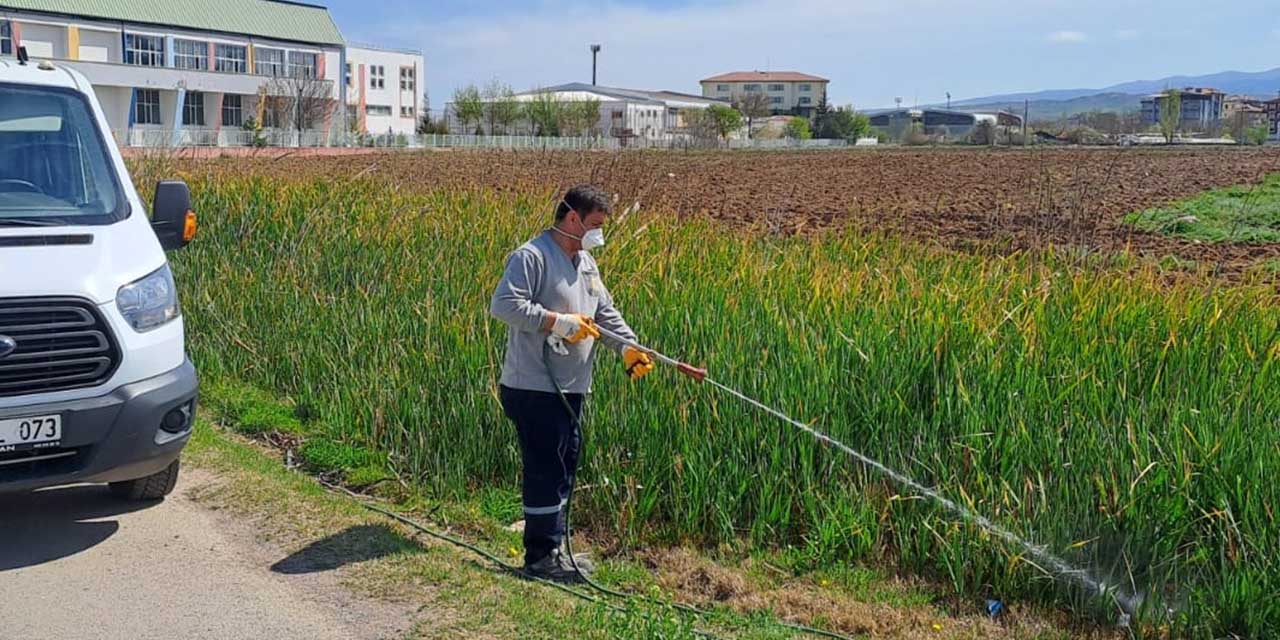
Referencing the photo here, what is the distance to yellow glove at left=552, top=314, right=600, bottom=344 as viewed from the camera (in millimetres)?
5555

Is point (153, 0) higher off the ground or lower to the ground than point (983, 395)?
higher

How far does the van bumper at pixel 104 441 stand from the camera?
19.1ft

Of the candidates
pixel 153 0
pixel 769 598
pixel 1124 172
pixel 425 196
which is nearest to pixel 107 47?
pixel 153 0

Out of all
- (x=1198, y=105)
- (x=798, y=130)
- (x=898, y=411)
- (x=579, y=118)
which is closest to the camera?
(x=898, y=411)

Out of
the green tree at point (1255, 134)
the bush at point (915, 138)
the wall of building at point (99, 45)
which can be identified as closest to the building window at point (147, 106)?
the wall of building at point (99, 45)

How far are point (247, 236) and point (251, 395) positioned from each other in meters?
4.14

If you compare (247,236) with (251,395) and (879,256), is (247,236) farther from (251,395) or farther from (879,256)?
(879,256)

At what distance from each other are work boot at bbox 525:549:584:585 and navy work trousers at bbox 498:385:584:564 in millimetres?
29

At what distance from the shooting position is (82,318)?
19.6ft

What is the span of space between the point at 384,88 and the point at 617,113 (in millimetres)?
29119

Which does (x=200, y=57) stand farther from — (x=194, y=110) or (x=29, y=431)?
(x=29, y=431)

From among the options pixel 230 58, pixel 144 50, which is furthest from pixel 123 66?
pixel 230 58

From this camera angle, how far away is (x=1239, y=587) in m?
5.39

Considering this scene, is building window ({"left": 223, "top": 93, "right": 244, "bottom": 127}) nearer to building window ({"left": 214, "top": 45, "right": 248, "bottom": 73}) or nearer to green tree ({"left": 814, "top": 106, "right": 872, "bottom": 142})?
building window ({"left": 214, "top": 45, "right": 248, "bottom": 73})
